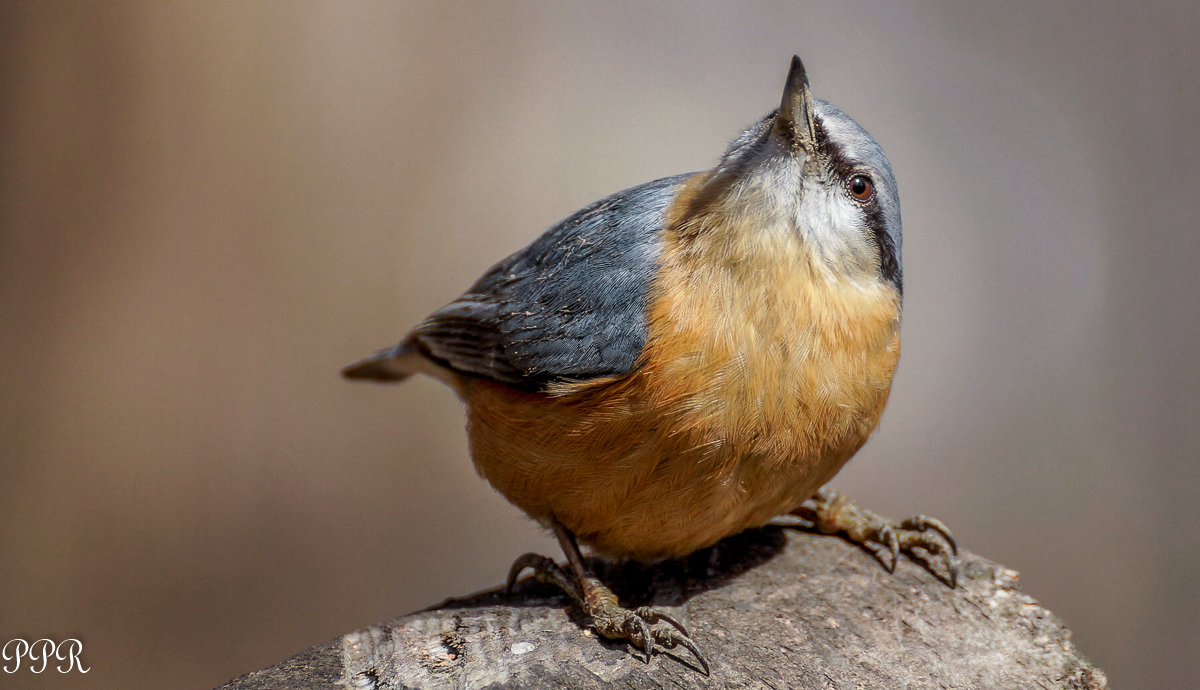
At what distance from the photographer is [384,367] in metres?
3.87

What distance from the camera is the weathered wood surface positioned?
7.95 feet

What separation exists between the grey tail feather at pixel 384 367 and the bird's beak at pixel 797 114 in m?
1.75

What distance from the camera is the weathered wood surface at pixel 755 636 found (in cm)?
242

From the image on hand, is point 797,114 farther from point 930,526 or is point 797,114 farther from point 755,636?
point 930,526

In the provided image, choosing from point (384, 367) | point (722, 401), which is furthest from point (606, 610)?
point (384, 367)

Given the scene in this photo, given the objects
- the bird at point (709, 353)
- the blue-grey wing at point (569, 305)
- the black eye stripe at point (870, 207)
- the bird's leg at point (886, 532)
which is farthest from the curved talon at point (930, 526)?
the blue-grey wing at point (569, 305)

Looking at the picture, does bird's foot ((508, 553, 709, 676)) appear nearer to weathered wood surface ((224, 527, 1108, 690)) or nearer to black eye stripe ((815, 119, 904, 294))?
weathered wood surface ((224, 527, 1108, 690))

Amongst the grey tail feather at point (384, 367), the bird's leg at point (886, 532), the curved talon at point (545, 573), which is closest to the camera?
the curved talon at point (545, 573)

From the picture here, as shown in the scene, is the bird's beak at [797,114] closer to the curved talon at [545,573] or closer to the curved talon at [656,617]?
the curved talon at [656,617]

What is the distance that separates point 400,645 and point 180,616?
11.6ft

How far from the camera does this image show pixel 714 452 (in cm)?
249

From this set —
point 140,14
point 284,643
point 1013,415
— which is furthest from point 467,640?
point 1013,415

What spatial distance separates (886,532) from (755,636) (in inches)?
32.7

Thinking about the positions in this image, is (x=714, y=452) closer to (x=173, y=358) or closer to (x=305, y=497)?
(x=305, y=497)
